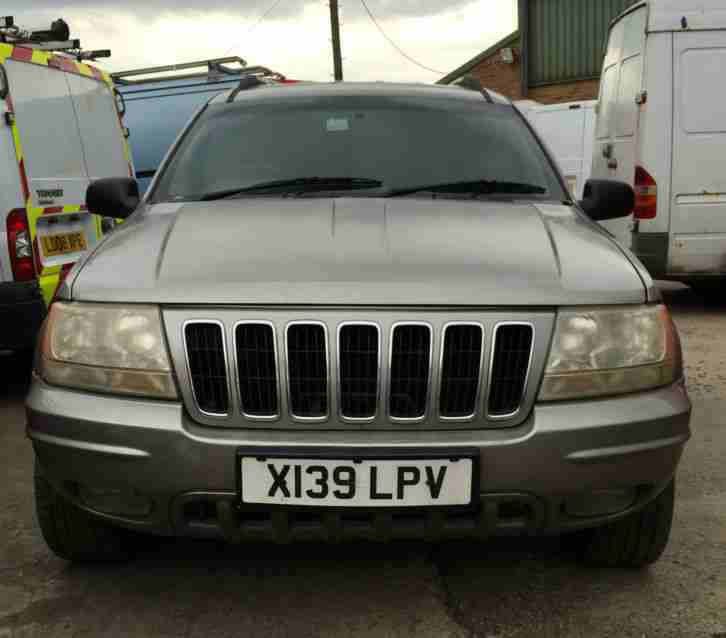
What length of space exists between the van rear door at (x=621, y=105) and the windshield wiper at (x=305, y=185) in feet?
18.1

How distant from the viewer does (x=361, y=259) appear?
2.70 metres

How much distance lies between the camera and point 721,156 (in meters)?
8.29

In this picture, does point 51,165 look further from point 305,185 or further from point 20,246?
point 305,185

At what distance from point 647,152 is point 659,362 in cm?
609

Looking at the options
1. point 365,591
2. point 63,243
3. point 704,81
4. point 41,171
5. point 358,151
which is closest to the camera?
point 365,591

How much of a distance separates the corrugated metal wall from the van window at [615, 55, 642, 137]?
16.5 m

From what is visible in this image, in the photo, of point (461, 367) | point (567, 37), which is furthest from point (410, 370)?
point (567, 37)

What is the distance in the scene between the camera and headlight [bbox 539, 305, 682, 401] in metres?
2.58

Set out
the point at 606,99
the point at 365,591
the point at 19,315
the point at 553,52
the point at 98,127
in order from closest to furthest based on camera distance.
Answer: the point at 365,591
the point at 19,315
the point at 98,127
the point at 606,99
the point at 553,52

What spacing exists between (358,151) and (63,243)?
2.82m

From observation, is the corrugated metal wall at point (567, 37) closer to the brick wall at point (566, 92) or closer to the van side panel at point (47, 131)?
the brick wall at point (566, 92)

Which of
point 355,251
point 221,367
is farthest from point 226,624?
point 355,251

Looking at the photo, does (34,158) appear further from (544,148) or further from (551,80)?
(551,80)

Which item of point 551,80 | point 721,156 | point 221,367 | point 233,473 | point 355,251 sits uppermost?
point 355,251
